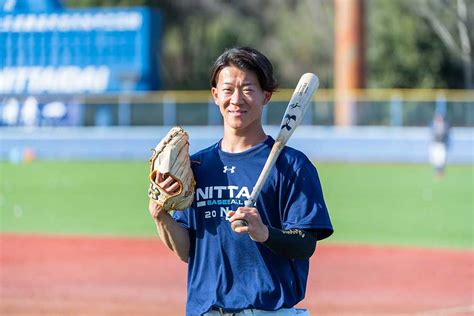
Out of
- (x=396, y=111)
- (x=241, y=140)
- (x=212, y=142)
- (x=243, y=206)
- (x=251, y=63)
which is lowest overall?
(x=243, y=206)

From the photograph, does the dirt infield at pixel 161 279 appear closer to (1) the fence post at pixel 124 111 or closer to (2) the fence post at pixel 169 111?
(2) the fence post at pixel 169 111

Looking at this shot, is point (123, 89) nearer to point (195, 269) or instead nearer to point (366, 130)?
point (366, 130)

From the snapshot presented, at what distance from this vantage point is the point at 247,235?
3.95 metres

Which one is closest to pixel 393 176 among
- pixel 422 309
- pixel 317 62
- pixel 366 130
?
pixel 366 130

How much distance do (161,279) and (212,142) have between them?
65.5 feet

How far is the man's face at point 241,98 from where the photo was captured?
3990 mm

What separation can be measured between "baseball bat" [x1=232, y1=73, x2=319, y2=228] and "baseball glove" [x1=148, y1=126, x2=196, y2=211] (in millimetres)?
259

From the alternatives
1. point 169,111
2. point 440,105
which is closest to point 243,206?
point 440,105

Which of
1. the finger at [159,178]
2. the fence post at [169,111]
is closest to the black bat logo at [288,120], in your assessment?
the finger at [159,178]

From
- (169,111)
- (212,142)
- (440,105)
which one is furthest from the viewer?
(169,111)

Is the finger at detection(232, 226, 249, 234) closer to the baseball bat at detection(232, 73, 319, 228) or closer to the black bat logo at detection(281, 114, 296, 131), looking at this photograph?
the baseball bat at detection(232, 73, 319, 228)

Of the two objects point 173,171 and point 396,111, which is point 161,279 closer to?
point 173,171

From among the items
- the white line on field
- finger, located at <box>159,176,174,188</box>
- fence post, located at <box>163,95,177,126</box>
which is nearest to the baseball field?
the white line on field

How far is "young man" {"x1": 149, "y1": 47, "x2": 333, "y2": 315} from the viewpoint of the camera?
12.9 feet
